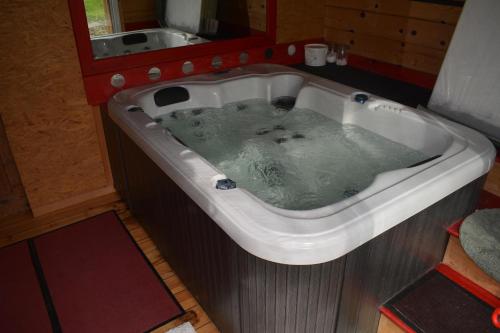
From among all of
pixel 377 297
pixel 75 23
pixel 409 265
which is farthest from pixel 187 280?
pixel 75 23

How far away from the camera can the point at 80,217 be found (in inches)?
82.4

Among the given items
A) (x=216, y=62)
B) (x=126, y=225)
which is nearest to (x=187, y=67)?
(x=216, y=62)

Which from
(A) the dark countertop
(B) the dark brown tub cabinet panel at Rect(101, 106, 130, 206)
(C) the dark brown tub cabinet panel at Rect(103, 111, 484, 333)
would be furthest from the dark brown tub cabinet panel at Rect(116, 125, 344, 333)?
(A) the dark countertop

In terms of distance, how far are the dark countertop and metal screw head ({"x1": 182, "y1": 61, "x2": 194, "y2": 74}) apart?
28.4 inches

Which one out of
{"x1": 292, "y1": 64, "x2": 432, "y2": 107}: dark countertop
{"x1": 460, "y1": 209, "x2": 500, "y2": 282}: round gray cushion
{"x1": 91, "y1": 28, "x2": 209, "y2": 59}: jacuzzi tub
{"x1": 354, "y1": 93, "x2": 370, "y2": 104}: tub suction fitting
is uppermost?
{"x1": 91, "y1": 28, "x2": 209, "y2": 59}: jacuzzi tub

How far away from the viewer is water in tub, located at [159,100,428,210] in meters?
1.67

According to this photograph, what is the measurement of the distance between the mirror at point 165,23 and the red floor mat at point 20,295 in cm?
102

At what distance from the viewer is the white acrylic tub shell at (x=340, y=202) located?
0.99m

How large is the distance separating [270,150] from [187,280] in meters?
0.74

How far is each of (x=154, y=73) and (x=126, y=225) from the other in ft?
2.69

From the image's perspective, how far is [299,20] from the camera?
261 centimetres

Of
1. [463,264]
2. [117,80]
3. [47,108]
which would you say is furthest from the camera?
[117,80]

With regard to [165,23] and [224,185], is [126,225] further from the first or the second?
[165,23]

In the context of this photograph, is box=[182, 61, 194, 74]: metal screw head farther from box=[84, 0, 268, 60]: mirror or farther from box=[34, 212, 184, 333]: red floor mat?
box=[34, 212, 184, 333]: red floor mat
